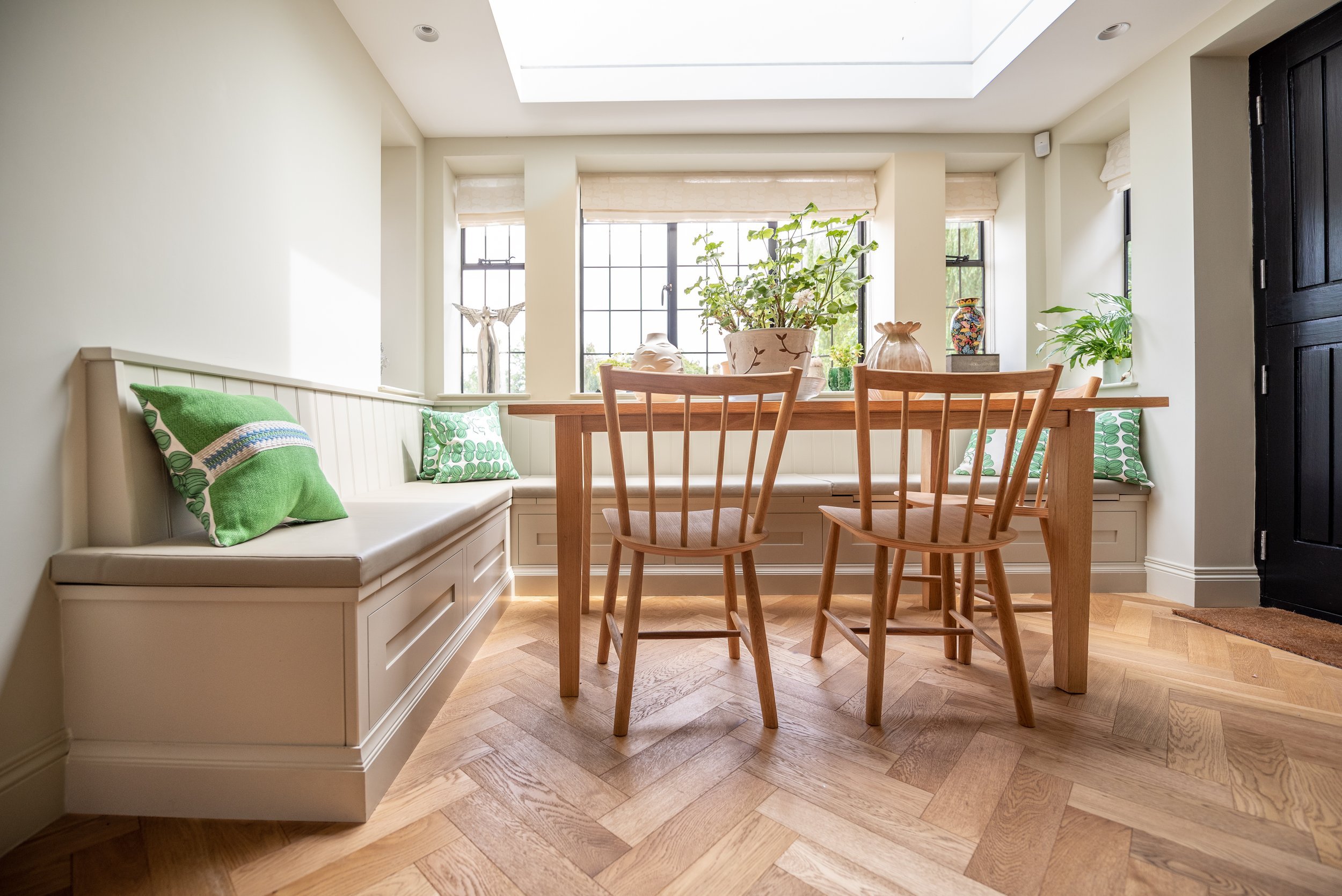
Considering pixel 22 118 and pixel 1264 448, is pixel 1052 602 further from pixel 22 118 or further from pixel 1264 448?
pixel 22 118

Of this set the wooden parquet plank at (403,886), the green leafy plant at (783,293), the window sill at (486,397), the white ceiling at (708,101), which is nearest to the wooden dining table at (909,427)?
the green leafy plant at (783,293)

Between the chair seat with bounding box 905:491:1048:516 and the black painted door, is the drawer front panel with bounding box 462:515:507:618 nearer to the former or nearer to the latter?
the chair seat with bounding box 905:491:1048:516

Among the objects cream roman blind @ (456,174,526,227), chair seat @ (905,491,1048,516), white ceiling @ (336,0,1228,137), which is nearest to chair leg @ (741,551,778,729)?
chair seat @ (905,491,1048,516)

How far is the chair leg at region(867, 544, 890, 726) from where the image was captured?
4.46ft

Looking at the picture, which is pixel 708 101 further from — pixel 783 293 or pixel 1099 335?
pixel 1099 335

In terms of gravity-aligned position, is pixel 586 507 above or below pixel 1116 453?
below

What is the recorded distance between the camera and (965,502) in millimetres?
2084

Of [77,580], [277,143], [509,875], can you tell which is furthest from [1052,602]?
[277,143]

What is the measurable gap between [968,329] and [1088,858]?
3152mm

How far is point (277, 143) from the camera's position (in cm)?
196

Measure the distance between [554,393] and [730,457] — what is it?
1.20 metres

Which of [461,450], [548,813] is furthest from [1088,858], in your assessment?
[461,450]

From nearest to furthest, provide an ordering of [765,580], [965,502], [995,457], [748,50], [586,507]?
[586,507] → [965,502] → [765,580] → [995,457] → [748,50]

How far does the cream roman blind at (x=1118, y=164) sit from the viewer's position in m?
3.21
